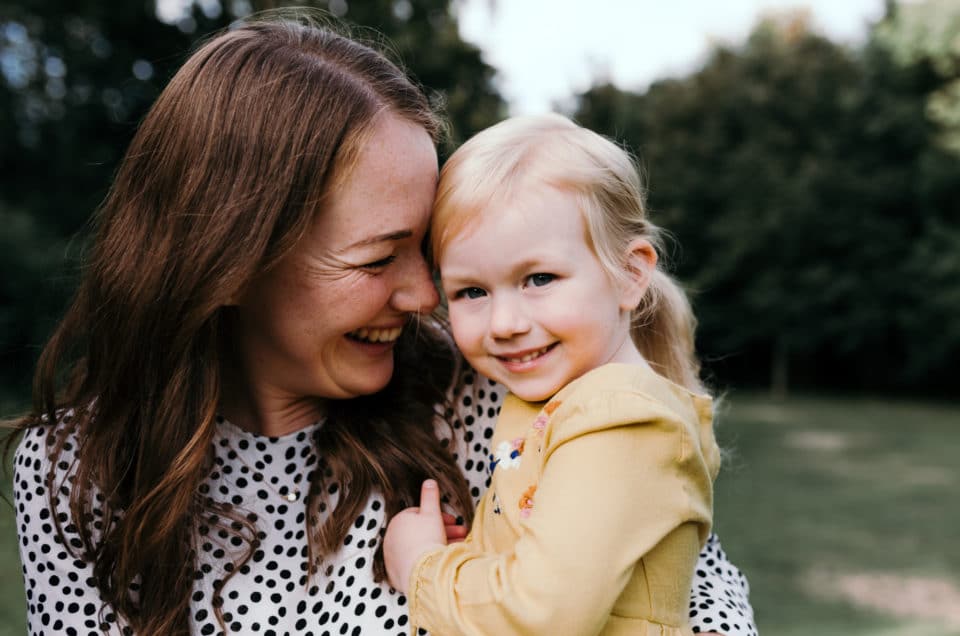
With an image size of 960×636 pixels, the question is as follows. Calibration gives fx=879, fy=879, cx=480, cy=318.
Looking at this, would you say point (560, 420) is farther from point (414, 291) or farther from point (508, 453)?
point (414, 291)

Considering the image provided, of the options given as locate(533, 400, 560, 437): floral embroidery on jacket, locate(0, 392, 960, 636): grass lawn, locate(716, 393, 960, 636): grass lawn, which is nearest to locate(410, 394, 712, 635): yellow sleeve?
locate(533, 400, 560, 437): floral embroidery on jacket

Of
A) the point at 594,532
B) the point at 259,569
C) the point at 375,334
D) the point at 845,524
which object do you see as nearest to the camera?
the point at 594,532

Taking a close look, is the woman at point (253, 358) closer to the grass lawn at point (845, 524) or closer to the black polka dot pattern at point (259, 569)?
the black polka dot pattern at point (259, 569)

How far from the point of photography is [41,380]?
78.0 inches

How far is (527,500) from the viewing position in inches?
68.2

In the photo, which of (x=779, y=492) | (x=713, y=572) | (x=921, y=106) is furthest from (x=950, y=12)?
(x=713, y=572)

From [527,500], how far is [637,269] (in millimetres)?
559

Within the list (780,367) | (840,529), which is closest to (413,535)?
(840,529)

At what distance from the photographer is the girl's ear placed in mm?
1877

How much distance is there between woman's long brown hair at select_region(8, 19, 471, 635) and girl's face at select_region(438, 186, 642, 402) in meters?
0.35

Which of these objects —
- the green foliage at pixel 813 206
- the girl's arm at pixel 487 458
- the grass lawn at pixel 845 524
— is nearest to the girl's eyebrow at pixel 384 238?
the girl's arm at pixel 487 458

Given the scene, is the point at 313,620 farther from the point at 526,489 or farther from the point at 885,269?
the point at 885,269

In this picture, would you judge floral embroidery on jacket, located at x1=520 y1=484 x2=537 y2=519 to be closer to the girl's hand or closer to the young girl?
the young girl

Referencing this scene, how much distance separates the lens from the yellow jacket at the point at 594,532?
150 cm
